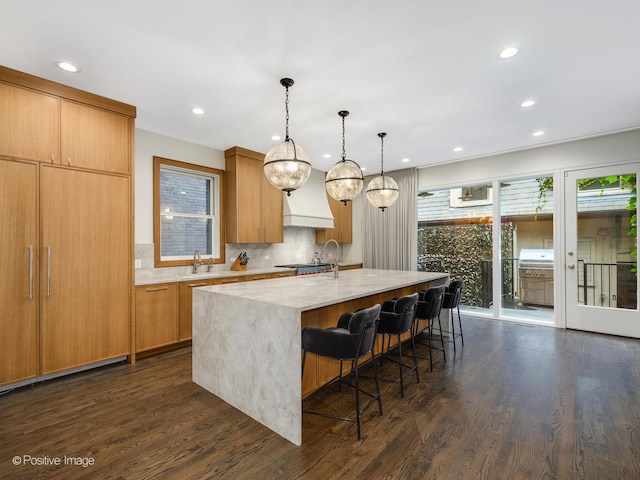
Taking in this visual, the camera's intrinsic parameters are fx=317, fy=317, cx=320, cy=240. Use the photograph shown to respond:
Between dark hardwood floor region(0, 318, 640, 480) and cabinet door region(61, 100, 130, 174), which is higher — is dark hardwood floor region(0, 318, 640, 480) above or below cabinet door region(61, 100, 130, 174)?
below

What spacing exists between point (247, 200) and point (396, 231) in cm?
303

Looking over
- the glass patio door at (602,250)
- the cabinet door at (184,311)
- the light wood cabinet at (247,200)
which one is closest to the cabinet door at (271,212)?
the light wood cabinet at (247,200)

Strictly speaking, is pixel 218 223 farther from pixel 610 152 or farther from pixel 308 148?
pixel 610 152

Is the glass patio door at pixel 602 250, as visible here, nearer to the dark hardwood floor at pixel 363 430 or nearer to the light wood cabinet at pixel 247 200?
the dark hardwood floor at pixel 363 430

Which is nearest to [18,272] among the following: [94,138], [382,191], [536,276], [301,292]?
[94,138]

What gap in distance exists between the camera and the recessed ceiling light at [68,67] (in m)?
2.61

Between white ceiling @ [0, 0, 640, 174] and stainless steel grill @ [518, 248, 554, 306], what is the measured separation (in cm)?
196

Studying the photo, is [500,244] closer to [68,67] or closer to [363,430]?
[363,430]

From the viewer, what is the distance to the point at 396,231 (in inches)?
250

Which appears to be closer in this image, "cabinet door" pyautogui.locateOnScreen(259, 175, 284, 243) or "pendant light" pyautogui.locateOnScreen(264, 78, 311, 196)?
"pendant light" pyautogui.locateOnScreen(264, 78, 311, 196)

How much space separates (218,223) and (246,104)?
2.16 m

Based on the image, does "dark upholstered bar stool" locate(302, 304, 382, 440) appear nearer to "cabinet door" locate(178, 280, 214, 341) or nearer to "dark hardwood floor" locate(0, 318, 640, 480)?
"dark hardwood floor" locate(0, 318, 640, 480)

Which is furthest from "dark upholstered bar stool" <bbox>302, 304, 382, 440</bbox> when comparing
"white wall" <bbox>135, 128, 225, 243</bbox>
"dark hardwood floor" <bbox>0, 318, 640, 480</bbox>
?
"white wall" <bbox>135, 128, 225, 243</bbox>

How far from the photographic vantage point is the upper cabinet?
269cm
